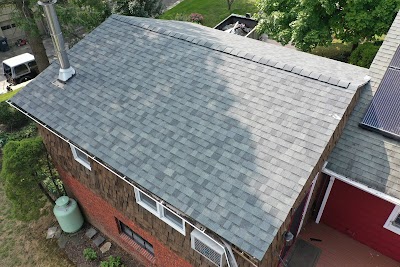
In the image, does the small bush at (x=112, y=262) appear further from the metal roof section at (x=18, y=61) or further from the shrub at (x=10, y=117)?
the metal roof section at (x=18, y=61)

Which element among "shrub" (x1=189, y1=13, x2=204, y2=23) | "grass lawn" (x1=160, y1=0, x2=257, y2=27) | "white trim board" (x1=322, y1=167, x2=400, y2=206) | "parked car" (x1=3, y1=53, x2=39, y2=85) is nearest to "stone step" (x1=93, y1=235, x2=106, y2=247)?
"white trim board" (x1=322, y1=167, x2=400, y2=206)

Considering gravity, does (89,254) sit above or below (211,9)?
below

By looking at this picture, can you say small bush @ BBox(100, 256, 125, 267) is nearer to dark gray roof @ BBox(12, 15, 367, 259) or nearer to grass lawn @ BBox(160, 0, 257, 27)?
dark gray roof @ BBox(12, 15, 367, 259)

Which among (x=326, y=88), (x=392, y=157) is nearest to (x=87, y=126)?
(x=326, y=88)

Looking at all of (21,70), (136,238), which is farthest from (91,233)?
(21,70)

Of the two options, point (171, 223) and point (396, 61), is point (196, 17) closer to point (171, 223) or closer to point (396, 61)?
point (396, 61)

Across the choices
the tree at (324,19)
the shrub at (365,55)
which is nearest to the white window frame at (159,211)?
the tree at (324,19)
